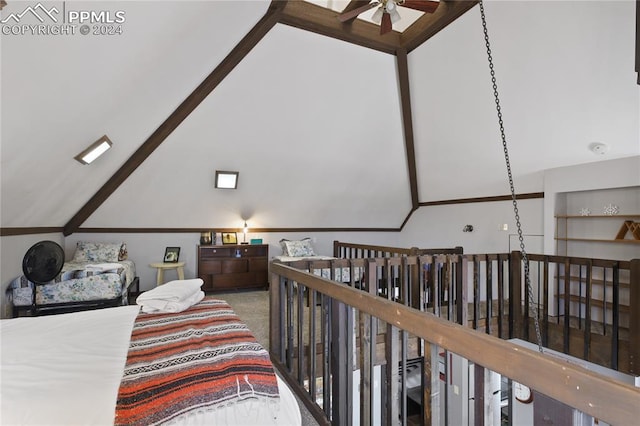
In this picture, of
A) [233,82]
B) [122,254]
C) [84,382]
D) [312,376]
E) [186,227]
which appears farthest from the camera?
→ [186,227]

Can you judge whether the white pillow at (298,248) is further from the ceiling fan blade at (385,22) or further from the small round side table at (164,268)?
the ceiling fan blade at (385,22)

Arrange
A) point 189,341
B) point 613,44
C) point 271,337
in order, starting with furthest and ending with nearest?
point 613,44
point 271,337
point 189,341

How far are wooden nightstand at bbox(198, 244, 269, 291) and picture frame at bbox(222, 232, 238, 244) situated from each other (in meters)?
0.30

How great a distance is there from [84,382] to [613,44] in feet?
15.2

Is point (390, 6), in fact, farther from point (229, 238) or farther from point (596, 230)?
point (229, 238)

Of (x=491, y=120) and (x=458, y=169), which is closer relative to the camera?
(x=491, y=120)

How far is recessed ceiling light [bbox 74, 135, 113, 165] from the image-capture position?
3.29m

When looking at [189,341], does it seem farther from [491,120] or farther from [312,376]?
[491,120]

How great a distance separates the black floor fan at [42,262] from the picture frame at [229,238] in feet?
9.78

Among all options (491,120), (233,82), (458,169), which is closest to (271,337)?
(233,82)

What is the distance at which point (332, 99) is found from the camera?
469cm

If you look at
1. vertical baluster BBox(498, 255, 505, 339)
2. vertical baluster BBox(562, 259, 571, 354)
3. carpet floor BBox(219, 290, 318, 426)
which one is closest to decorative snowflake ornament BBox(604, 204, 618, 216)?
vertical baluster BBox(562, 259, 571, 354)

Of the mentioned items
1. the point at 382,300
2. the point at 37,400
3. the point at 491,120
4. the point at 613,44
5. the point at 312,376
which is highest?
the point at 613,44

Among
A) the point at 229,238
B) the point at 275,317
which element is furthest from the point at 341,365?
the point at 229,238
